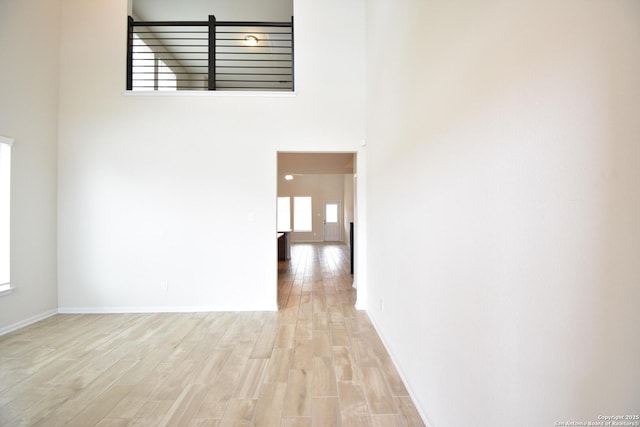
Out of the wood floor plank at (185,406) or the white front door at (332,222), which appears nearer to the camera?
the wood floor plank at (185,406)

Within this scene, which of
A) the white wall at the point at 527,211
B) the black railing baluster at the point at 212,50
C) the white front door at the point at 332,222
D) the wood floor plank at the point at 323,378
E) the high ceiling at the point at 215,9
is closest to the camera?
the white wall at the point at 527,211

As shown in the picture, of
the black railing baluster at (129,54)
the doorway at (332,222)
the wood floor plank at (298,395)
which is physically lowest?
the wood floor plank at (298,395)

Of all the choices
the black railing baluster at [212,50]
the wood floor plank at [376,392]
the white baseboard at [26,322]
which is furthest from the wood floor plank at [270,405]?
the black railing baluster at [212,50]

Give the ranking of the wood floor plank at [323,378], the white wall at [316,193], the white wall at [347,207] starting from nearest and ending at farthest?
the wood floor plank at [323,378]
the white wall at [347,207]
the white wall at [316,193]

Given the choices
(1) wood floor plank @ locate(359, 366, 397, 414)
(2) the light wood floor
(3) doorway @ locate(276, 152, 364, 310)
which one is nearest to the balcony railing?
(2) the light wood floor

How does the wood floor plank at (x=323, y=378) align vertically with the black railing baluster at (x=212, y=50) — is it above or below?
below

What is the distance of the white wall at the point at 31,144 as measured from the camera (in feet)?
9.58

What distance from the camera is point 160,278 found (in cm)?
354

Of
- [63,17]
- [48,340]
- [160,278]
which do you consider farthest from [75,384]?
[63,17]

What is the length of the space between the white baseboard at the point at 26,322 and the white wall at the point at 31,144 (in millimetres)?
11

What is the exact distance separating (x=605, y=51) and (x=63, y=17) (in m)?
5.32

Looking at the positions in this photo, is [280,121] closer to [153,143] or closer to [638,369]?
[153,143]

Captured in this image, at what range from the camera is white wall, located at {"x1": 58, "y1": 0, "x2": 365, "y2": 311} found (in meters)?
3.50

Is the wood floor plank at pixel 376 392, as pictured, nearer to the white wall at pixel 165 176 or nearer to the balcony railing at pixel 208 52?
the white wall at pixel 165 176
